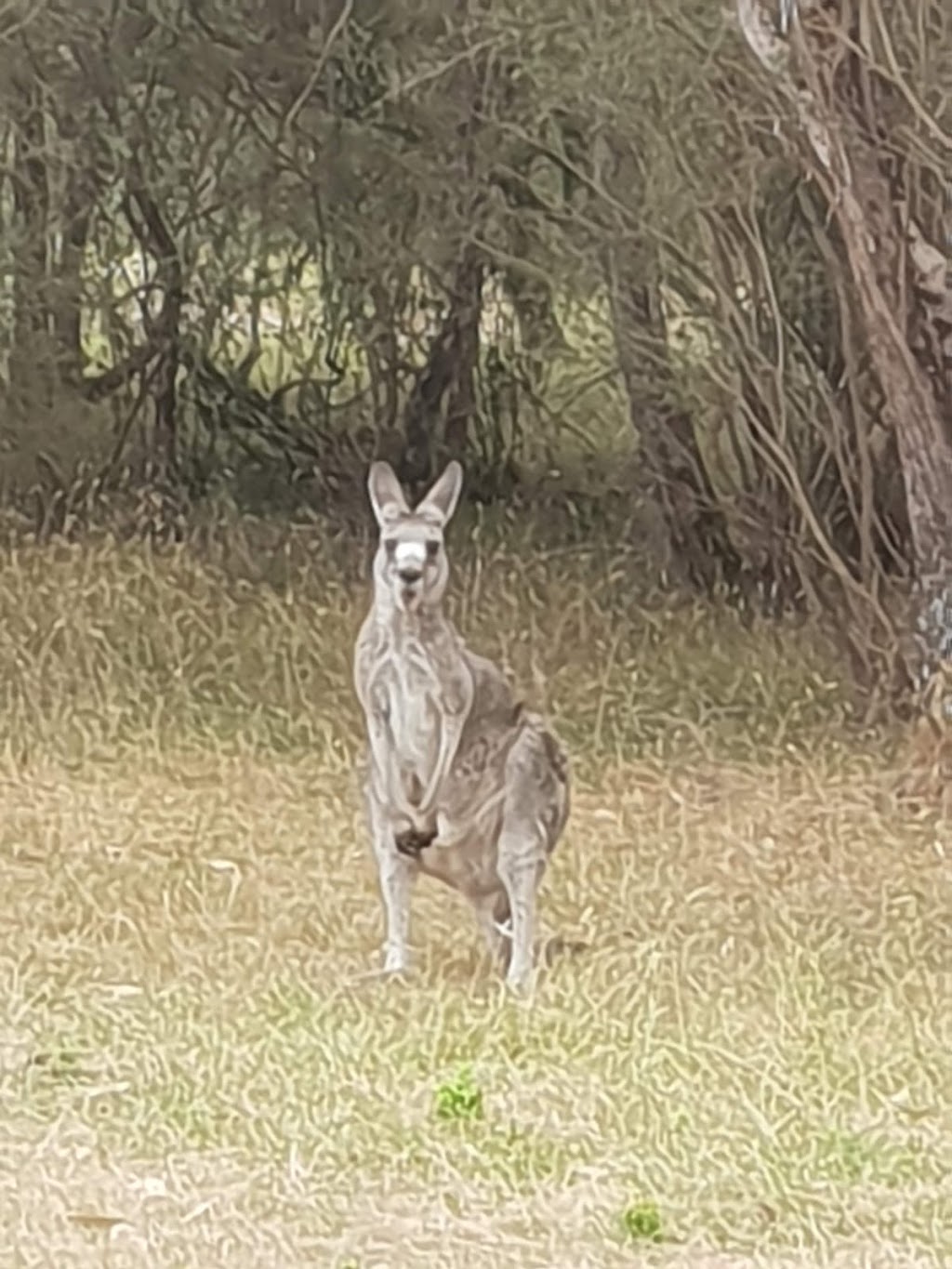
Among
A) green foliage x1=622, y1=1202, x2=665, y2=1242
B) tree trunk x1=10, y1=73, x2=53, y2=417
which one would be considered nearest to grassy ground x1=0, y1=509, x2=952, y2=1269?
green foliage x1=622, y1=1202, x2=665, y2=1242

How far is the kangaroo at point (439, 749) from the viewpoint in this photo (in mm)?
1429

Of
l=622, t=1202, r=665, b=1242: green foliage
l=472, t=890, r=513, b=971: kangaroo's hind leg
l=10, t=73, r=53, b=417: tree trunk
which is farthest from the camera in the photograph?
l=10, t=73, r=53, b=417: tree trunk

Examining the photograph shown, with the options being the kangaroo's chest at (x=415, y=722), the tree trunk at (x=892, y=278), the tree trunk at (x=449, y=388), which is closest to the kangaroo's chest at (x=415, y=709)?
the kangaroo's chest at (x=415, y=722)

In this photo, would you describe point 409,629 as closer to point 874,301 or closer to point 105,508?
point 105,508

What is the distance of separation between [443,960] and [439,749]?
13 centimetres

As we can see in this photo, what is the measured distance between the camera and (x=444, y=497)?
1455mm

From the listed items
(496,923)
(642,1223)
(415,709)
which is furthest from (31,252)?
(642,1223)

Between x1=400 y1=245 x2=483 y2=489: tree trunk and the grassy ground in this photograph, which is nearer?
the grassy ground

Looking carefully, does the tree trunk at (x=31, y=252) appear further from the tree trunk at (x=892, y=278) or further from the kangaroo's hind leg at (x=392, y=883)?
the tree trunk at (x=892, y=278)

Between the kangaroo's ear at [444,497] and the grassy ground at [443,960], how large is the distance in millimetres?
29

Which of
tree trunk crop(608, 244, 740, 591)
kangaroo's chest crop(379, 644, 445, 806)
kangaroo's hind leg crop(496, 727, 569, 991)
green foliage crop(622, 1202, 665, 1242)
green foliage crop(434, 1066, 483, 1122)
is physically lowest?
green foliage crop(622, 1202, 665, 1242)

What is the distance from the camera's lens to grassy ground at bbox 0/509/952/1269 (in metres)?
1.26

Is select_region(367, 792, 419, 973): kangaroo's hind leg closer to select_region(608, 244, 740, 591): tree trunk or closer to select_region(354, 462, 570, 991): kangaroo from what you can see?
select_region(354, 462, 570, 991): kangaroo

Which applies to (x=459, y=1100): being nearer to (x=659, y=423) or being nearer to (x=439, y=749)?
(x=439, y=749)
